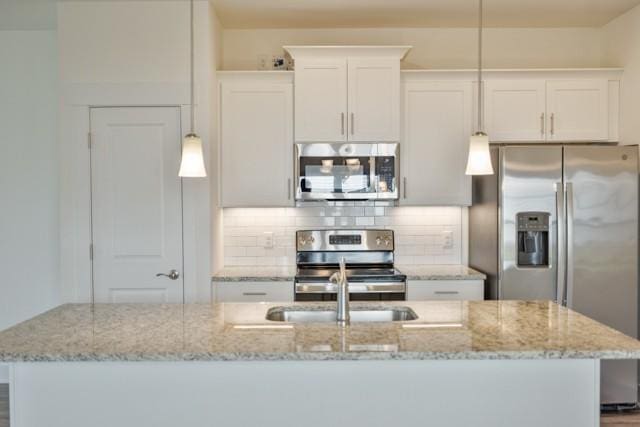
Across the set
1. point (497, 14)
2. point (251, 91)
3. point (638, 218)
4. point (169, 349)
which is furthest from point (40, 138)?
point (638, 218)

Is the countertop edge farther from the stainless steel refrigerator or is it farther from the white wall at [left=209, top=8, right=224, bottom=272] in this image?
the white wall at [left=209, top=8, right=224, bottom=272]

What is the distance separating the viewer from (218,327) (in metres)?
2.11

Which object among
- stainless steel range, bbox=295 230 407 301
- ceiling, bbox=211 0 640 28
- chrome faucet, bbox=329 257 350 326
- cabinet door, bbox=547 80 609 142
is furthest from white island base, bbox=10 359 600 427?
ceiling, bbox=211 0 640 28

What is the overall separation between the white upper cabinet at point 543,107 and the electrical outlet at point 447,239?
82 cm

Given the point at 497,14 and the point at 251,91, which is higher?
the point at 497,14

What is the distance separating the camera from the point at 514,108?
386 cm

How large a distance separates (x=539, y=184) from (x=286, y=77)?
191cm

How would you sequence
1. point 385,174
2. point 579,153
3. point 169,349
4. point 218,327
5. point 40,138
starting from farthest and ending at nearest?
point 40,138 → point 385,174 → point 579,153 → point 218,327 → point 169,349

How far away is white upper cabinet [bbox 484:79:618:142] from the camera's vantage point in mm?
3848

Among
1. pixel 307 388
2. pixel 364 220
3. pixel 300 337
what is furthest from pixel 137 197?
pixel 307 388

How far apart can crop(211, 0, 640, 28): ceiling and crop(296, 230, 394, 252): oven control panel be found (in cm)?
163

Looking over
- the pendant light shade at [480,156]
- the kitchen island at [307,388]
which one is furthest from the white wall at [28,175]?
the pendant light shade at [480,156]

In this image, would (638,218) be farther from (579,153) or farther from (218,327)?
Result: (218,327)

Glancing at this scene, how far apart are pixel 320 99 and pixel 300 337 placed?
2.24 meters
